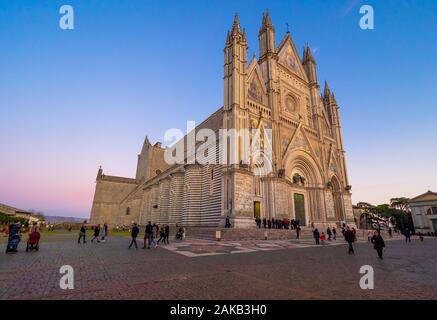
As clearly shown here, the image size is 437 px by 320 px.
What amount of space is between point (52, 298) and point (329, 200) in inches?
1366

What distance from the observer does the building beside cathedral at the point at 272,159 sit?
83.4 ft

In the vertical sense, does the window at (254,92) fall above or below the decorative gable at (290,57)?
below

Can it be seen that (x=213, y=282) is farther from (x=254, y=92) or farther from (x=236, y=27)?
(x=236, y=27)

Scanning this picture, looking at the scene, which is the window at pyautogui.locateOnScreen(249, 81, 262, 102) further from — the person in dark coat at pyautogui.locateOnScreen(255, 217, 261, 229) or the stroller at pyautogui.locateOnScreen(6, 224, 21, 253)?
the stroller at pyautogui.locateOnScreen(6, 224, 21, 253)

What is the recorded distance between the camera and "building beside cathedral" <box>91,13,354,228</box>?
2541 centimetres

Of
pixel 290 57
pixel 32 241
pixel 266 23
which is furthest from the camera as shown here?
pixel 290 57

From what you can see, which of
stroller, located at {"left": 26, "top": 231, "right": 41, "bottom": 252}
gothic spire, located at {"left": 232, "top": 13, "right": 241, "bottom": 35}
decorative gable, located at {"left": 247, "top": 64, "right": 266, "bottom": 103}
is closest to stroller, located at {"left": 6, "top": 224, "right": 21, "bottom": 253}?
stroller, located at {"left": 26, "top": 231, "right": 41, "bottom": 252}

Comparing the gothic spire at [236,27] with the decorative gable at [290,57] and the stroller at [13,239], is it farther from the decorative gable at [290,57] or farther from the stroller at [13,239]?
the stroller at [13,239]

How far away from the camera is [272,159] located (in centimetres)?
2781

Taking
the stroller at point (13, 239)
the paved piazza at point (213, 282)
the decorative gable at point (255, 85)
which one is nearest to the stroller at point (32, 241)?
the stroller at point (13, 239)

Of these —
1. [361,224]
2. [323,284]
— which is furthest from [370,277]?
[361,224]

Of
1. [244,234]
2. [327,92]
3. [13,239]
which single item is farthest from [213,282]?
[327,92]

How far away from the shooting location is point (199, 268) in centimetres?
745
